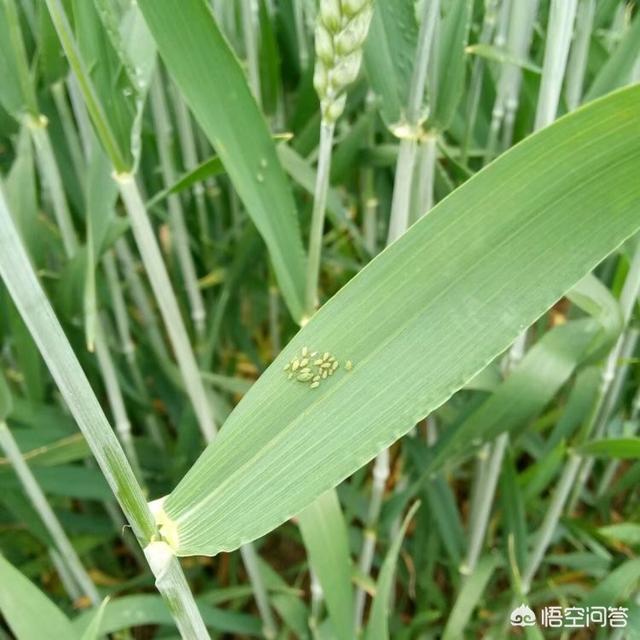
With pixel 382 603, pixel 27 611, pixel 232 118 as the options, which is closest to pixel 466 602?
pixel 382 603

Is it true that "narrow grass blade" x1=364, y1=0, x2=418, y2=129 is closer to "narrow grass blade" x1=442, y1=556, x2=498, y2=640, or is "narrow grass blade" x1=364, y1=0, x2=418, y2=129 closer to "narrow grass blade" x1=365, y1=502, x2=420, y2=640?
"narrow grass blade" x1=365, y1=502, x2=420, y2=640

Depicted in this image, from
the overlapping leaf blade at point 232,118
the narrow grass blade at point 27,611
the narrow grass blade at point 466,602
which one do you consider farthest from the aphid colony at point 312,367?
the narrow grass blade at point 466,602

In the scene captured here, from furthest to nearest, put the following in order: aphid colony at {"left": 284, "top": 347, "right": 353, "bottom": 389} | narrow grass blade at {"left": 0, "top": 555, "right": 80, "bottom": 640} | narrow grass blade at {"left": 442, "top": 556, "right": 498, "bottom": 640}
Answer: narrow grass blade at {"left": 442, "top": 556, "right": 498, "bottom": 640}, narrow grass blade at {"left": 0, "top": 555, "right": 80, "bottom": 640}, aphid colony at {"left": 284, "top": 347, "right": 353, "bottom": 389}

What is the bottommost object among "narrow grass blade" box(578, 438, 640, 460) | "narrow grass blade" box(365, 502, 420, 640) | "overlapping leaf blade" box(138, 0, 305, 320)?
"narrow grass blade" box(365, 502, 420, 640)

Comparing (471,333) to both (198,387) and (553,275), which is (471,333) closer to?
(553,275)

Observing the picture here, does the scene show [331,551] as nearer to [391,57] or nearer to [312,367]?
[312,367]

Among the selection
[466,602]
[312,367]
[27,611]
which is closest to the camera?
[312,367]

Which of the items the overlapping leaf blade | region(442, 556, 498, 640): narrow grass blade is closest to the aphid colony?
the overlapping leaf blade

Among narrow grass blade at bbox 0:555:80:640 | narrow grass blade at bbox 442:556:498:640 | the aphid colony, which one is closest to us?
the aphid colony

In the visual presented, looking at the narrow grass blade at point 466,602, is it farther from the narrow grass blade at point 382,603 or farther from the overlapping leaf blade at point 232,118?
the overlapping leaf blade at point 232,118

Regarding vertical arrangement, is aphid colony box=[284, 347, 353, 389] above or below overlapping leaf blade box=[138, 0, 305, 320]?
below
